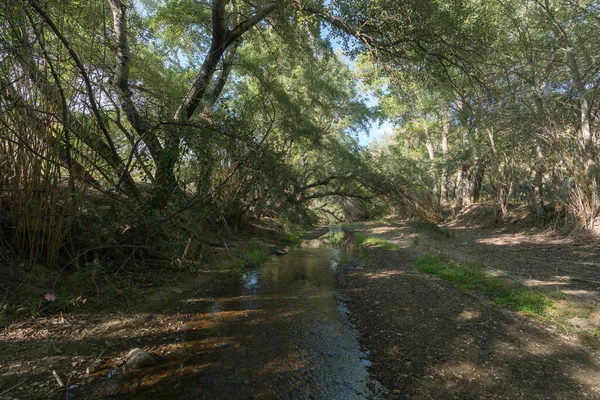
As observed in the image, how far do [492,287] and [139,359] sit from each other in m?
6.96

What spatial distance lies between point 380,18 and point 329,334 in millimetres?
6498

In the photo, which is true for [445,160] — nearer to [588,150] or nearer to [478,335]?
[588,150]

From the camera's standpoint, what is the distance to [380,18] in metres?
6.49

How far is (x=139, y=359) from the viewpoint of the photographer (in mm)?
3701

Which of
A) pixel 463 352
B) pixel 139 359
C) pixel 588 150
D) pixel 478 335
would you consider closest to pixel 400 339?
pixel 463 352

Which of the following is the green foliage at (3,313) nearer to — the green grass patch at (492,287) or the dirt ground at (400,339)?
the dirt ground at (400,339)

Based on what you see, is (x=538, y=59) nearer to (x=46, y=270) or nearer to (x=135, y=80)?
(x=135, y=80)

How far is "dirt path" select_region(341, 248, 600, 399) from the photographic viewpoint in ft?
11.0

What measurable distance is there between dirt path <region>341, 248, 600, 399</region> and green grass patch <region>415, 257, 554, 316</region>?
46 cm

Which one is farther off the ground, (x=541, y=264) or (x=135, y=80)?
(x=135, y=80)

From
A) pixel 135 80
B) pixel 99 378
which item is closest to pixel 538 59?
pixel 135 80

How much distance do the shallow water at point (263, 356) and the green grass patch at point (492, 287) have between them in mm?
3117

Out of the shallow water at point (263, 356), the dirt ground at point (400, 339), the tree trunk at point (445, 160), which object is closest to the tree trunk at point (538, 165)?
the tree trunk at point (445, 160)

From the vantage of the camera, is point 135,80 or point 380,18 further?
point 135,80
